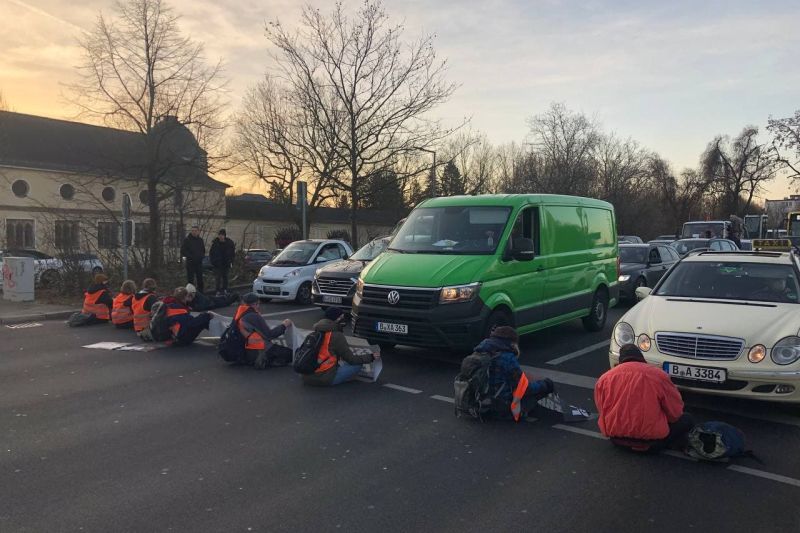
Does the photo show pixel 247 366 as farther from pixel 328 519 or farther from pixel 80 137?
pixel 80 137

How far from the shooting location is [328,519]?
3.95 metres

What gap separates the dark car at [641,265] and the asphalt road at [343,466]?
886 cm

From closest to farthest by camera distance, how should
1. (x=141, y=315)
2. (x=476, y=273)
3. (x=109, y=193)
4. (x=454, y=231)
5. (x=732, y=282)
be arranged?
1. (x=732, y=282)
2. (x=476, y=273)
3. (x=454, y=231)
4. (x=141, y=315)
5. (x=109, y=193)

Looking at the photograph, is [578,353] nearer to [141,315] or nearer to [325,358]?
[325,358]

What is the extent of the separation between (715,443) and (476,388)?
2101mm

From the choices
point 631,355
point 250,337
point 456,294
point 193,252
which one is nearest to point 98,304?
point 193,252

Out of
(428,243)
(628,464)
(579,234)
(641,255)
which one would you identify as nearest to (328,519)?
(628,464)

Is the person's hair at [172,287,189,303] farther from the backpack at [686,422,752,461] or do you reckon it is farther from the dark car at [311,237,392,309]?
the backpack at [686,422,752,461]

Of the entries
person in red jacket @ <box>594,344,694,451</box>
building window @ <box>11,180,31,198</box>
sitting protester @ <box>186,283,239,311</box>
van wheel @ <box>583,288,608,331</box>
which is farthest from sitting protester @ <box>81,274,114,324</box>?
building window @ <box>11,180,31,198</box>

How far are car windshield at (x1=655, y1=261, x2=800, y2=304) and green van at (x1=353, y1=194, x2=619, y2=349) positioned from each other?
195 centimetres

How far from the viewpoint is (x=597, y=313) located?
1138 centimetres

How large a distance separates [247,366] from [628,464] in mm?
5524

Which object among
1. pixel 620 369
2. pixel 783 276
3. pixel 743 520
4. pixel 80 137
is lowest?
pixel 743 520

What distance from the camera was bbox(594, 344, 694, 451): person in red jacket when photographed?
4945 millimetres
